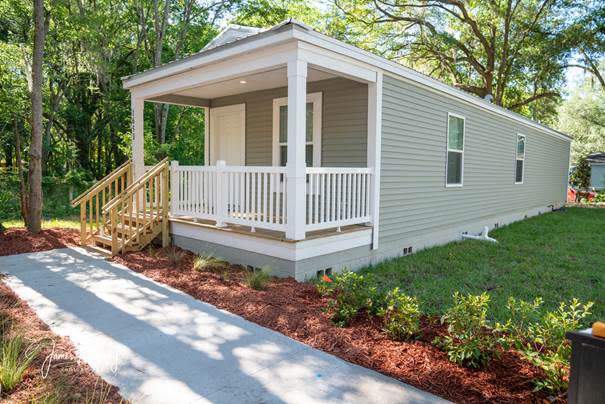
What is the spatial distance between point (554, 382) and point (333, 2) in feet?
71.2

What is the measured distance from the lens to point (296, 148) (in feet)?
16.5

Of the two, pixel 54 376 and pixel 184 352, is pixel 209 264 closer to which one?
pixel 184 352

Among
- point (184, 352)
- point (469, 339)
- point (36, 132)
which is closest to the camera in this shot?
point (469, 339)

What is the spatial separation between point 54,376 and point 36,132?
6.41 m

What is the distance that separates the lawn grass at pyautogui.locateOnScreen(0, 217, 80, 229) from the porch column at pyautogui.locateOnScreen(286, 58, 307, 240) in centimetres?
651

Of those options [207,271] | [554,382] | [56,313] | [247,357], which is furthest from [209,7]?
[554,382]

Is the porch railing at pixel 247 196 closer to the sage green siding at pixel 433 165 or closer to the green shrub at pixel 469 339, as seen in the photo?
the sage green siding at pixel 433 165

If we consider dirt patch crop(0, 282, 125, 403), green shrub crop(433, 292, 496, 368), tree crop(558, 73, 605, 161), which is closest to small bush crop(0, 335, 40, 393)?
dirt patch crop(0, 282, 125, 403)

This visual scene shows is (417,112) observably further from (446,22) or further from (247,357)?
(446,22)

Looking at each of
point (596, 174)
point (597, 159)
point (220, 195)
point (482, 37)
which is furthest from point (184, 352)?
point (596, 174)

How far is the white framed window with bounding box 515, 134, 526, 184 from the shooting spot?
40.2 feet

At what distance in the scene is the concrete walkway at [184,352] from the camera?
268 centimetres

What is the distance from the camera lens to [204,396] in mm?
2627

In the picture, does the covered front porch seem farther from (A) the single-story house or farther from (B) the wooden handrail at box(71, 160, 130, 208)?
(A) the single-story house
